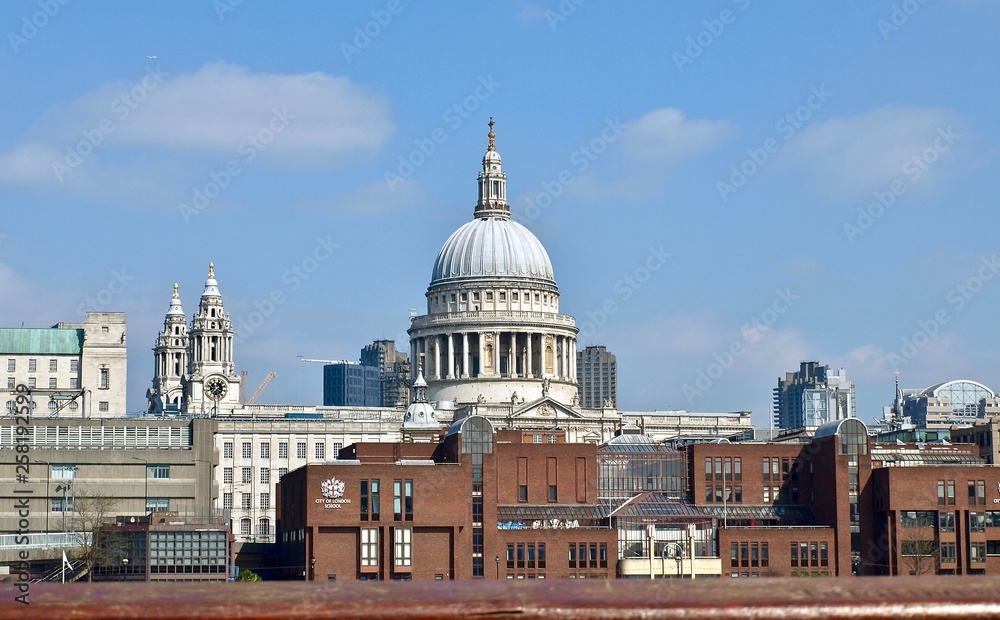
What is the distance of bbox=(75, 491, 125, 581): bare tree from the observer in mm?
115750

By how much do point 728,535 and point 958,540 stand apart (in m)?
18.0

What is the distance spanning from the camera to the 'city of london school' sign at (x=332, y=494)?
420 ft

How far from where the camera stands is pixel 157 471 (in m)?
146

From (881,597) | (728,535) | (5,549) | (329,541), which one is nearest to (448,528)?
(329,541)

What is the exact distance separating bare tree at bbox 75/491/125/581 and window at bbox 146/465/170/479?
23.7ft

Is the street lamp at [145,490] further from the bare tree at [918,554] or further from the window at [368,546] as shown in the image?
the bare tree at [918,554]

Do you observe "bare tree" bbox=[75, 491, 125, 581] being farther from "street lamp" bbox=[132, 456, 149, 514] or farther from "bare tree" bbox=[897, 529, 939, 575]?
"bare tree" bbox=[897, 529, 939, 575]

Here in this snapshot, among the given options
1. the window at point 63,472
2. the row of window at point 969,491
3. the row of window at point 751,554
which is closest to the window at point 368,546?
the row of window at point 751,554

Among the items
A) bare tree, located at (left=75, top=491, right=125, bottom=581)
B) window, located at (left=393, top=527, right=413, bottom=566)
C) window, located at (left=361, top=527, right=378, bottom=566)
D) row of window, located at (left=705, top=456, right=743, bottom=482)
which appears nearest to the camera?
bare tree, located at (left=75, top=491, right=125, bottom=581)

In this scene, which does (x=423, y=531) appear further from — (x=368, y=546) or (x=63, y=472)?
(x=63, y=472)

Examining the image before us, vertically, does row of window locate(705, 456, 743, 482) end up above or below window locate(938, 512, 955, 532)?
above

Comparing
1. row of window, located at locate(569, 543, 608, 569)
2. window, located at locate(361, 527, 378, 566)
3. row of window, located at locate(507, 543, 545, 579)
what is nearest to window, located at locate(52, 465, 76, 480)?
window, located at locate(361, 527, 378, 566)

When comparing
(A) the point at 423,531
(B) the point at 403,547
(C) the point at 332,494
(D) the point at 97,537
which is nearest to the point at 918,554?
(A) the point at 423,531

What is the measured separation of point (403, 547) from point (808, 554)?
3137cm
